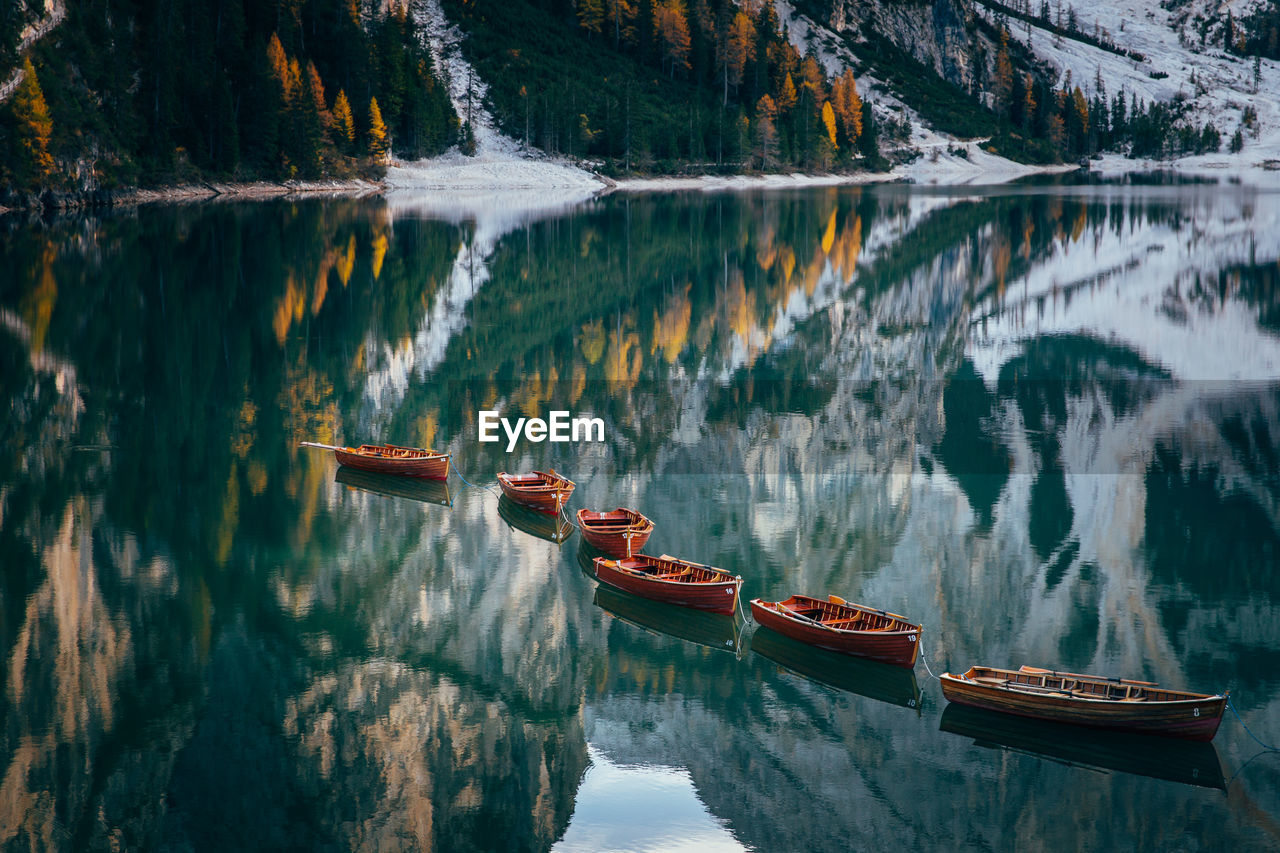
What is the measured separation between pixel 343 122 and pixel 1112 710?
410 feet

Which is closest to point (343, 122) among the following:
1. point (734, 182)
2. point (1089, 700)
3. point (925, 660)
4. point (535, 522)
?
point (734, 182)

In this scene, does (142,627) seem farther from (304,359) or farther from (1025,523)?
(304,359)

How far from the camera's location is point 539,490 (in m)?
25.4

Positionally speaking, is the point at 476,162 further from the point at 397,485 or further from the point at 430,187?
the point at 397,485

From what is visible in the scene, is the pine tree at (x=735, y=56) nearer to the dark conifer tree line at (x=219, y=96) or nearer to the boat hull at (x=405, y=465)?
the dark conifer tree line at (x=219, y=96)

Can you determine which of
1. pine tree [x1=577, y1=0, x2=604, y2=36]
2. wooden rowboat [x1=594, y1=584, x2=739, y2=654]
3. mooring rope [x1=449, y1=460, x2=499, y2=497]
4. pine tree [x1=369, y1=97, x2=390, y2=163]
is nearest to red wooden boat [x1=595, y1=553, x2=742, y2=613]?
wooden rowboat [x1=594, y1=584, x2=739, y2=654]

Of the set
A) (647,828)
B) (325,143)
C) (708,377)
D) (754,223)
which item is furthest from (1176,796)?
(325,143)

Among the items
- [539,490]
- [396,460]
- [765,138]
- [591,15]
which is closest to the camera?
[539,490]

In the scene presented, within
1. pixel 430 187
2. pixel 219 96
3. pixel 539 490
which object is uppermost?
pixel 219 96

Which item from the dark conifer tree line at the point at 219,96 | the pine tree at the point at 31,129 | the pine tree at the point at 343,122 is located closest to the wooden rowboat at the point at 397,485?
the pine tree at the point at 31,129

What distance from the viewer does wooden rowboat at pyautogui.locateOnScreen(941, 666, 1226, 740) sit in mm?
15891

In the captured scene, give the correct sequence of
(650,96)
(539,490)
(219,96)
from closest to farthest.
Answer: (539,490) → (219,96) → (650,96)

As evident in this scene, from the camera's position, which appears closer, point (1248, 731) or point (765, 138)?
point (1248, 731)

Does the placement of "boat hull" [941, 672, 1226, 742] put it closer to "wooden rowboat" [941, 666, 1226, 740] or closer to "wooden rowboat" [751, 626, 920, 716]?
"wooden rowboat" [941, 666, 1226, 740]
